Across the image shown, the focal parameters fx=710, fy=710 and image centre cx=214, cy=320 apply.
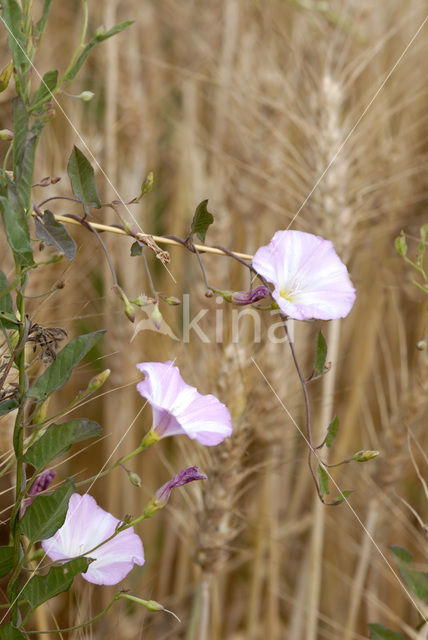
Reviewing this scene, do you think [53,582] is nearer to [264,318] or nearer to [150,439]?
[150,439]

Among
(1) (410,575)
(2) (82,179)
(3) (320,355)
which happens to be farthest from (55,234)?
(1) (410,575)

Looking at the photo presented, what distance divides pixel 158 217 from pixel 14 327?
106 cm

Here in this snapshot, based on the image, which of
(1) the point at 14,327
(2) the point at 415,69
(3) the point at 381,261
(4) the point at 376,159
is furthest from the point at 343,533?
(1) the point at 14,327

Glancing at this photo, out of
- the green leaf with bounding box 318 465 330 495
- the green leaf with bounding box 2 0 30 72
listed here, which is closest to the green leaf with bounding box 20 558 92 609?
the green leaf with bounding box 318 465 330 495

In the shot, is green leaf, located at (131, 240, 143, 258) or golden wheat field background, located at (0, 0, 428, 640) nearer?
green leaf, located at (131, 240, 143, 258)

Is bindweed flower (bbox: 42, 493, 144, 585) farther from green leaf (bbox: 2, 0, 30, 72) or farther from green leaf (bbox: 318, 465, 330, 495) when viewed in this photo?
green leaf (bbox: 2, 0, 30, 72)

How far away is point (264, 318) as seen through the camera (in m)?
0.68

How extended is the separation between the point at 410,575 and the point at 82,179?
30cm

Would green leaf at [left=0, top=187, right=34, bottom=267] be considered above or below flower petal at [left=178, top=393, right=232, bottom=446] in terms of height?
above

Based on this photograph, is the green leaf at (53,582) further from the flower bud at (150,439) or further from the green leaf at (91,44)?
the green leaf at (91,44)

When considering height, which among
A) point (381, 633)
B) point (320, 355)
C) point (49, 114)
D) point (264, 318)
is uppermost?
point (49, 114)

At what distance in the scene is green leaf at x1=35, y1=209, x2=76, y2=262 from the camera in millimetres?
321

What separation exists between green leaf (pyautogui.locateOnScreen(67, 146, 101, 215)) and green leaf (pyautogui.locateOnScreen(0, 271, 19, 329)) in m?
0.05

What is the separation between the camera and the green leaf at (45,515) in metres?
0.31
